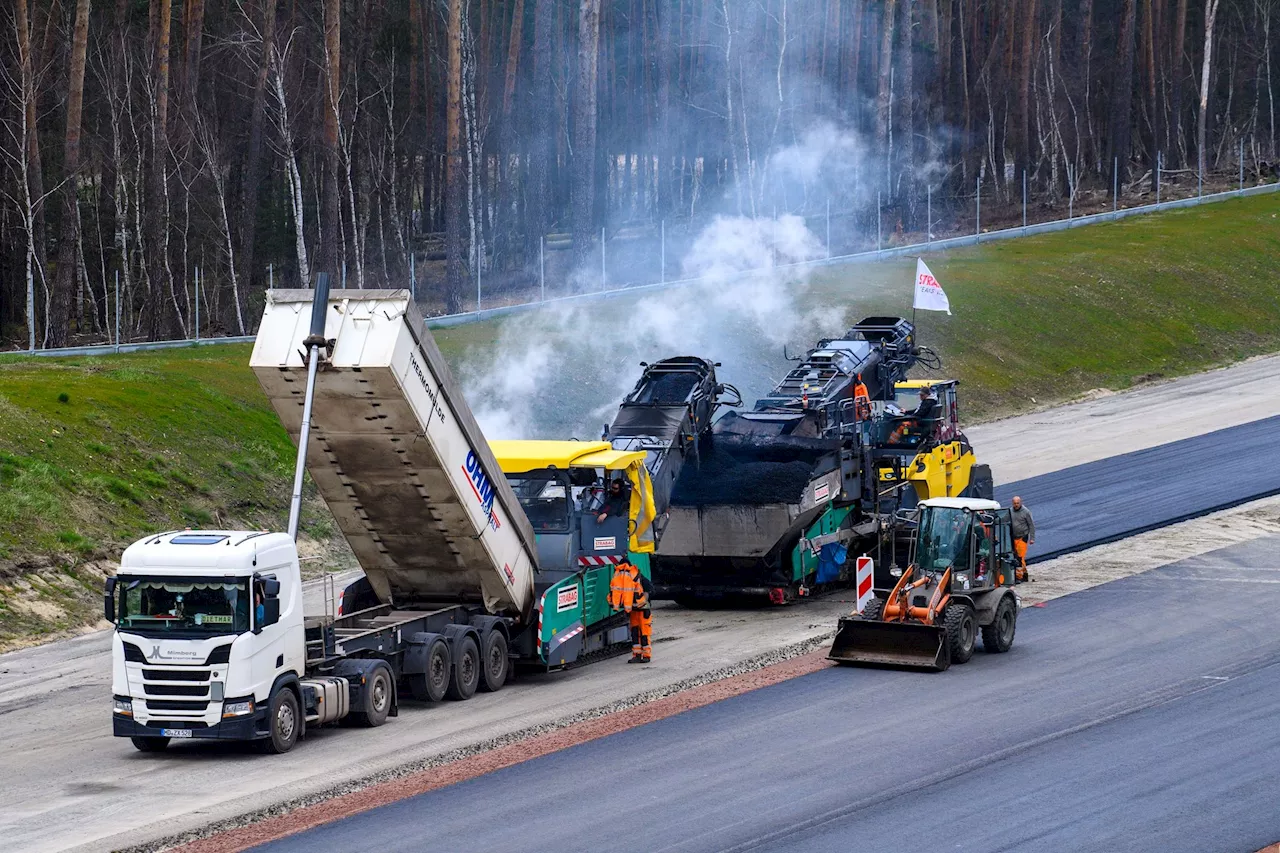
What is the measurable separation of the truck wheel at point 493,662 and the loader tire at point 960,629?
532 centimetres

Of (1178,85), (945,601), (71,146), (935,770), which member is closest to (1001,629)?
(945,601)

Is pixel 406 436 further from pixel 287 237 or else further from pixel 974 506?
pixel 287 237

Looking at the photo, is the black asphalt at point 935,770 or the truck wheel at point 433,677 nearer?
the black asphalt at point 935,770

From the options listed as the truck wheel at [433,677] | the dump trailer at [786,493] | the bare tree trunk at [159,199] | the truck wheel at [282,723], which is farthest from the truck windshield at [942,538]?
the bare tree trunk at [159,199]

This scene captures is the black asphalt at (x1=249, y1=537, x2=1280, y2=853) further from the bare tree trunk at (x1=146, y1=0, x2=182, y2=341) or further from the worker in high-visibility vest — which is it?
the bare tree trunk at (x1=146, y1=0, x2=182, y2=341)

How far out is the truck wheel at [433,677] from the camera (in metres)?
18.2

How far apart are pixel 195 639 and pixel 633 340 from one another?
80.1 feet

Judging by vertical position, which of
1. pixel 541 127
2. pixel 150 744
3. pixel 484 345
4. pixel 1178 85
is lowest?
pixel 150 744

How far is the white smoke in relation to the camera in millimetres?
35531

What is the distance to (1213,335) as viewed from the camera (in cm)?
4950

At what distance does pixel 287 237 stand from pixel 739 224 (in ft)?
64.4

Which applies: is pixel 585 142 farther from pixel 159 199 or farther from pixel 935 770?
pixel 935 770

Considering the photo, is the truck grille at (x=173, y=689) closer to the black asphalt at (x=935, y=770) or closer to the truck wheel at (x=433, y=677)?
the black asphalt at (x=935, y=770)

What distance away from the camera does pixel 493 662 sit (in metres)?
19.4
